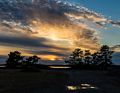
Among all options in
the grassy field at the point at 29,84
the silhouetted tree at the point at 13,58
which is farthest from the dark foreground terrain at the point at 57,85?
the silhouetted tree at the point at 13,58

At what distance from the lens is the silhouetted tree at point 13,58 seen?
16160 cm

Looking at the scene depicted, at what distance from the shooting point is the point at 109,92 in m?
36.0

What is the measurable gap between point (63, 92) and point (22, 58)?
131 meters

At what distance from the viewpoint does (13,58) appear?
532ft

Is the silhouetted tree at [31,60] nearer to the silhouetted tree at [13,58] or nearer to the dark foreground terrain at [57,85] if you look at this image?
the silhouetted tree at [13,58]

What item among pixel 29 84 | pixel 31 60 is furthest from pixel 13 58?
pixel 29 84

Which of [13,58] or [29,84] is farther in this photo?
[13,58]

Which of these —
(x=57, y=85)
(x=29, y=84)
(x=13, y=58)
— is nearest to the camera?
(x=57, y=85)

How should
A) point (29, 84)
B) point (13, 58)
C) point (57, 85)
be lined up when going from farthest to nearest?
1. point (13, 58)
2. point (29, 84)
3. point (57, 85)

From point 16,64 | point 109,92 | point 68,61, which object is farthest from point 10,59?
point 109,92

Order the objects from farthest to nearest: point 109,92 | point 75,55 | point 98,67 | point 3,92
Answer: point 75,55 < point 98,67 < point 109,92 < point 3,92

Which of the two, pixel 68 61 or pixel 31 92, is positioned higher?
pixel 68 61

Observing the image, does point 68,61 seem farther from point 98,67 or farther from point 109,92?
point 109,92

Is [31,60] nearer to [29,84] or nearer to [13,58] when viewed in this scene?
[13,58]
